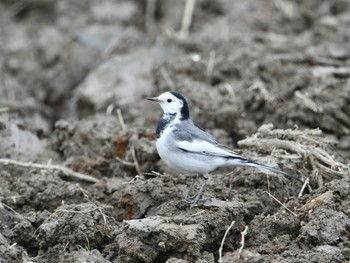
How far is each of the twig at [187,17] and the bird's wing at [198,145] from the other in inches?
213

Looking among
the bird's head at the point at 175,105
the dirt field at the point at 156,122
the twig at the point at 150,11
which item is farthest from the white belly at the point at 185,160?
the twig at the point at 150,11

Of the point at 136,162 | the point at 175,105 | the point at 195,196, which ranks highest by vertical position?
the point at 175,105

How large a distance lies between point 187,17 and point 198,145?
6.20m

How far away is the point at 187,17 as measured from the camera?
1148cm

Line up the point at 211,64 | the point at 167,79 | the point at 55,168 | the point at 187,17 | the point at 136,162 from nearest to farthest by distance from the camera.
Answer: the point at 55,168 < the point at 136,162 < the point at 167,79 < the point at 211,64 < the point at 187,17

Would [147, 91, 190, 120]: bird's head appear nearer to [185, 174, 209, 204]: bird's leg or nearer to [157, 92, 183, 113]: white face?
[157, 92, 183, 113]: white face

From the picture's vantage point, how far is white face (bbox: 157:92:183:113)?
19.9 feet

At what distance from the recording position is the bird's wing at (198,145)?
5.62 meters

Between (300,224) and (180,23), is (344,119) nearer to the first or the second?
(300,224)

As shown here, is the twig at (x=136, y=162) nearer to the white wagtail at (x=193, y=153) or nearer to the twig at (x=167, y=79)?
the white wagtail at (x=193, y=153)

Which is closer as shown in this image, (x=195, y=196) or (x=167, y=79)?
(x=195, y=196)

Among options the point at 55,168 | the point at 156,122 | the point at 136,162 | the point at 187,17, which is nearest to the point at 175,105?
the point at 136,162

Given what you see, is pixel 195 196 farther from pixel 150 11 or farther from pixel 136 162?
pixel 150 11

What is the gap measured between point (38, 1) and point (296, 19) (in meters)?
4.72
